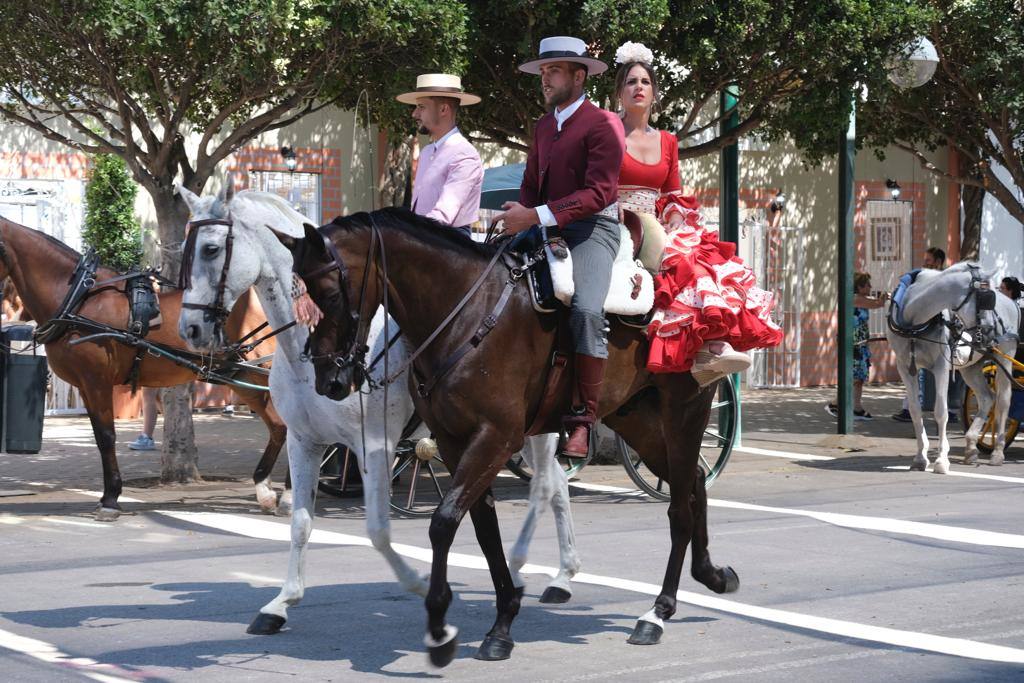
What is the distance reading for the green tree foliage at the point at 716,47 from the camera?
517 inches

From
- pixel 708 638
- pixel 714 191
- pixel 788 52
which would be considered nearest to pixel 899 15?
pixel 788 52

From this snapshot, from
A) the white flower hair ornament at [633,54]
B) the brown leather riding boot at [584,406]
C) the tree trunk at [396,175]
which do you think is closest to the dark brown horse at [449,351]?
the brown leather riding boot at [584,406]

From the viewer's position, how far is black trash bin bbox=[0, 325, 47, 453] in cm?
1116

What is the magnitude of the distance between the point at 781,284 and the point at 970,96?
6739 millimetres

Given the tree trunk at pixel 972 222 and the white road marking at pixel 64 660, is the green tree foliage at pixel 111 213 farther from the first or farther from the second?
the tree trunk at pixel 972 222

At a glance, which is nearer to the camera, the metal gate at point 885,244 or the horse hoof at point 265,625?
the horse hoof at point 265,625

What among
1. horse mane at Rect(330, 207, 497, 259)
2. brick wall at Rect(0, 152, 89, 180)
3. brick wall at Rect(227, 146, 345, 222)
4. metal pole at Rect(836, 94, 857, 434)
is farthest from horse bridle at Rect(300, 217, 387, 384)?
brick wall at Rect(227, 146, 345, 222)

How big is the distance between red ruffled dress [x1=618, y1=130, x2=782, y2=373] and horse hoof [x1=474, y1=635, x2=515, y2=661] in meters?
1.58

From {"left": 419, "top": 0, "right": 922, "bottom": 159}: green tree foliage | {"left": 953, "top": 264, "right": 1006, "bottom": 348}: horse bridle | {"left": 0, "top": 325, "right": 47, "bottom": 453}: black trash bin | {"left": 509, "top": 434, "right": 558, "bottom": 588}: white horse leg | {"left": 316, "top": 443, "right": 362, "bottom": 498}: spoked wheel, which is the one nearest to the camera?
{"left": 509, "top": 434, "right": 558, "bottom": 588}: white horse leg

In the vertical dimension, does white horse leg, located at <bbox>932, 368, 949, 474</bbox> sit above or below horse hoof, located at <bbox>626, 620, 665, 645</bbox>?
above

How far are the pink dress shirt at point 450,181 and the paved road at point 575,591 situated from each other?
Answer: 2.16 metres

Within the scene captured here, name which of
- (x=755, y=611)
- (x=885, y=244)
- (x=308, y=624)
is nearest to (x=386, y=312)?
(x=308, y=624)

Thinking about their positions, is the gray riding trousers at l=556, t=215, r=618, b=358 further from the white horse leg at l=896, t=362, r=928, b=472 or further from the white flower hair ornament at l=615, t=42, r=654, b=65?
the white horse leg at l=896, t=362, r=928, b=472

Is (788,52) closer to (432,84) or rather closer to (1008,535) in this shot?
(1008,535)
